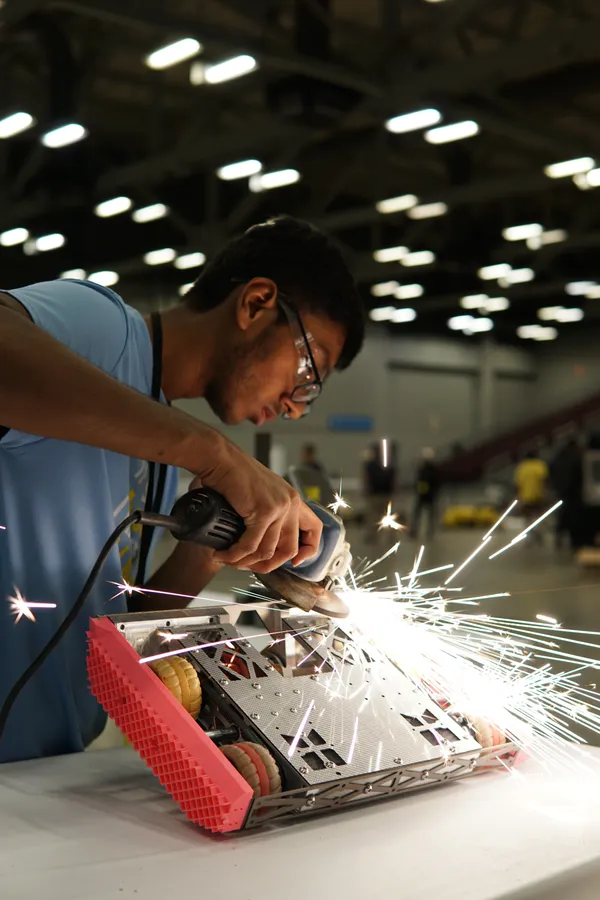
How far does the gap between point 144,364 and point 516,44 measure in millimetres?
7276

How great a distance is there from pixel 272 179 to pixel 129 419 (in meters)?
10.8

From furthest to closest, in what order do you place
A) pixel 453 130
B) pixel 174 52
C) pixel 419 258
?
1. pixel 419 258
2. pixel 453 130
3. pixel 174 52

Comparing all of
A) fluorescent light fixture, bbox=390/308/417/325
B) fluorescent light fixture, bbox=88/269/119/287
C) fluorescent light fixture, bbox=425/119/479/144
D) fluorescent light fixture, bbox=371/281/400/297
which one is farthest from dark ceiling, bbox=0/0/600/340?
fluorescent light fixture, bbox=390/308/417/325

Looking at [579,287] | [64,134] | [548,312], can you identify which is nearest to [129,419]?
[64,134]

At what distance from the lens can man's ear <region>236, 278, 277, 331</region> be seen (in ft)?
5.27

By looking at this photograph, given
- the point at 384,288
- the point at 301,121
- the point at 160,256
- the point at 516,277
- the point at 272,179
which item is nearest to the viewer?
the point at 301,121

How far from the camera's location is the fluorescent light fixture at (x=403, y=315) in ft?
71.5

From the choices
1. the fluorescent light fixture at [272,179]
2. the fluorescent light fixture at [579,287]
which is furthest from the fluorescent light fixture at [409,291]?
the fluorescent light fixture at [272,179]

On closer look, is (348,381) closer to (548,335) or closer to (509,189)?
(548,335)

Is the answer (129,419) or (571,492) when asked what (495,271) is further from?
(129,419)

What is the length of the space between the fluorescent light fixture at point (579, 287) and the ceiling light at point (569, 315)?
100cm

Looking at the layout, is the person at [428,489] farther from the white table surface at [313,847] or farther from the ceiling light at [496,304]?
the white table surface at [313,847]

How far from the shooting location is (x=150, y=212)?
12719 millimetres

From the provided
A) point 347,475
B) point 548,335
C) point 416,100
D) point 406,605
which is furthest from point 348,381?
point 406,605
